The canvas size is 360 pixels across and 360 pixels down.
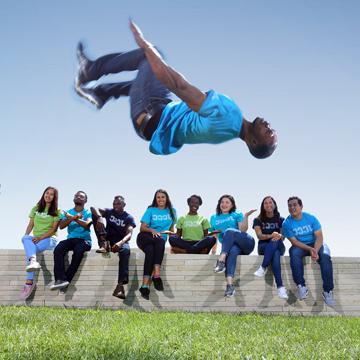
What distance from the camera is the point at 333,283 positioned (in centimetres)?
662

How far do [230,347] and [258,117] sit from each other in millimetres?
6636

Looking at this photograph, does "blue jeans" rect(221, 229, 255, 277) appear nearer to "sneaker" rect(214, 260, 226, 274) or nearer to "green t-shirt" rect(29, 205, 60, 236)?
"sneaker" rect(214, 260, 226, 274)

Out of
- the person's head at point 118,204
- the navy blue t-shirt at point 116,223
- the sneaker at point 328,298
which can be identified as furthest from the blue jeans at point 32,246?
the sneaker at point 328,298

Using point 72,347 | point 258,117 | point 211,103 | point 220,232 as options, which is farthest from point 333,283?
point 72,347

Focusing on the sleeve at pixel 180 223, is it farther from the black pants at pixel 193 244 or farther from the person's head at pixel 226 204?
the person's head at pixel 226 204

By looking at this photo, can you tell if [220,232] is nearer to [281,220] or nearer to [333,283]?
[281,220]

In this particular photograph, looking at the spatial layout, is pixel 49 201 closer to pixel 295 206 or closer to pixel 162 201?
pixel 162 201

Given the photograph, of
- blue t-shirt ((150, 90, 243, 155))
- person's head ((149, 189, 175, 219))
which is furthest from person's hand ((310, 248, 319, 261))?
blue t-shirt ((150, 90, 243, 155))

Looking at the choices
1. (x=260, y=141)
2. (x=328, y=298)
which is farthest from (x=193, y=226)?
(x=260, y=141)

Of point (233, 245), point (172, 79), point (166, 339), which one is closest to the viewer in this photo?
point (166, 339)

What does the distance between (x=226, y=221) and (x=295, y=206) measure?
999 mm

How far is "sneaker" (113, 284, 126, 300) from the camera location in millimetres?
6047

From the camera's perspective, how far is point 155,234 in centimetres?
622

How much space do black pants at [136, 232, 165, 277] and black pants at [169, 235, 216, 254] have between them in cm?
49
